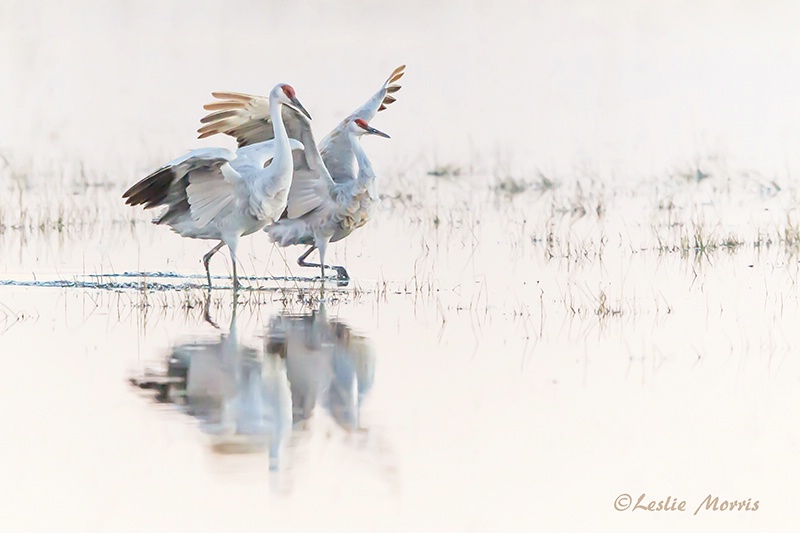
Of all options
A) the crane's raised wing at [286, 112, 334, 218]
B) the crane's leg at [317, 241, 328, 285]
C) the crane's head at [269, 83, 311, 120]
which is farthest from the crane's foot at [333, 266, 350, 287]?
the crane's head at [269, 83, 311, 120]

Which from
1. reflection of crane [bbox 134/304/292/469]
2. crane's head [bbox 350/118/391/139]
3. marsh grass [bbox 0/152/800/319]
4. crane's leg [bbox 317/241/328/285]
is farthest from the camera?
crane's head [bbox 350/118/391/139]

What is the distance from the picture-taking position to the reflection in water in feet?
18.7

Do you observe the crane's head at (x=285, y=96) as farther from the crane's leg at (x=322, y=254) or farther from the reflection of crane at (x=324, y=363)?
the reflection of crane at (x=324, y=363)

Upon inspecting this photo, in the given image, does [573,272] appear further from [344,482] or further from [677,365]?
[344,482]

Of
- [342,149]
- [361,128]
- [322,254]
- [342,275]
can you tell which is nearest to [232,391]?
[342,275]

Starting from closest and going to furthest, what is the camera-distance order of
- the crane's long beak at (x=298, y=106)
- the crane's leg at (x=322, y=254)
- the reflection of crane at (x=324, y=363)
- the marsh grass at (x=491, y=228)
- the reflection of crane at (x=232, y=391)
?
the reflection of crane at (x=232, y=391) → the reflection of crane at (x=324, y=363) → the marsh grass at (x=491, y=228) → the crane's long beak at (x=298, y=106) → the crane's leg at (x=322, y=254)

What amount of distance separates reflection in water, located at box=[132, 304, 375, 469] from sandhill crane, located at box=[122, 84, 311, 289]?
5.96 feet

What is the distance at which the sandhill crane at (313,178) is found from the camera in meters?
10.8

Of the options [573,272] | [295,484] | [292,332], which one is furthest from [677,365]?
[573,272]

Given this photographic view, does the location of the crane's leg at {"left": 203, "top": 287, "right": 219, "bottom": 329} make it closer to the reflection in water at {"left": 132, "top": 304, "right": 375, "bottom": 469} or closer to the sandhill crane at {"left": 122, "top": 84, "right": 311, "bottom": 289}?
the reflection in water at {"left": 132, "top": 304, "right": 375, "bottom": 469}

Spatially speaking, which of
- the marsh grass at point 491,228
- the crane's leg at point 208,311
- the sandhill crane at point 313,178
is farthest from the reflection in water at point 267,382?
the sandhill crane at point 313,178

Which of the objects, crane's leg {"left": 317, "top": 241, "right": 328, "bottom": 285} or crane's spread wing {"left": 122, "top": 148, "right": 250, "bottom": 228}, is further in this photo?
crane's leg {"left": 317, "top": 241, "right": 328, "bottom": 285}

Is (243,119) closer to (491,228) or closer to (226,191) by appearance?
(226,191)

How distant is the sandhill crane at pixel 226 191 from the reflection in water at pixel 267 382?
1.82 meters
